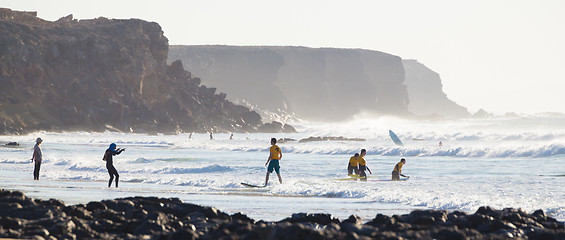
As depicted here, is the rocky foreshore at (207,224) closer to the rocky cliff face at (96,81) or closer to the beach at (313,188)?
the beach at (313,188)

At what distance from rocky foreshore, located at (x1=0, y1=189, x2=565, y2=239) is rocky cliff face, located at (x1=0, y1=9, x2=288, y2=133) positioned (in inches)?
2626

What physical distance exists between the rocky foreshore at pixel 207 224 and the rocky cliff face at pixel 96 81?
2626 inches

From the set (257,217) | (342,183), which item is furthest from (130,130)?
(257,217)

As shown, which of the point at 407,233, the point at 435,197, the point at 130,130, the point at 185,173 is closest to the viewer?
the point at 407,233

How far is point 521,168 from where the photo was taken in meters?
27.1

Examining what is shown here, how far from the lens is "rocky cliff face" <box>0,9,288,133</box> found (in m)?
84.1

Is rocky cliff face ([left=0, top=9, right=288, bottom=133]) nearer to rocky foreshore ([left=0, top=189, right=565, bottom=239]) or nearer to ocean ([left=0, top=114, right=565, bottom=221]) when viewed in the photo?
ocean ([left=0, top=114, right=565, bottom=221])

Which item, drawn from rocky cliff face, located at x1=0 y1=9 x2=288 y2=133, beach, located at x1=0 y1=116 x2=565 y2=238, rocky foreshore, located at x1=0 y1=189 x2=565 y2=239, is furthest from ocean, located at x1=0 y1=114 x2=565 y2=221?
rocky cliff face, located at x1=0 y1=9 x2=288 y2=133

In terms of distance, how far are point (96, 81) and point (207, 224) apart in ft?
280

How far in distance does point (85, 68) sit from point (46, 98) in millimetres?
8851

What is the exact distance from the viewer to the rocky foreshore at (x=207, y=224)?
8.34m

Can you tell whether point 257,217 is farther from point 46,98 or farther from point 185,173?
point 46,98

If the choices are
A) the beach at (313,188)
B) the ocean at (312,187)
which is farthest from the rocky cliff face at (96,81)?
the beach at (313,188)

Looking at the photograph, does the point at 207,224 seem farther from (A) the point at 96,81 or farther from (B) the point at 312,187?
(A) the point at 96,81
